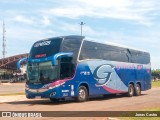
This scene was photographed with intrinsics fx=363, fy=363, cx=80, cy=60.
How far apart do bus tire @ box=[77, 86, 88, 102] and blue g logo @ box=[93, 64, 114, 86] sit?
140cm

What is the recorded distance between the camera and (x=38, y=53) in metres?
21.3

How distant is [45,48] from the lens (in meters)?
21.0

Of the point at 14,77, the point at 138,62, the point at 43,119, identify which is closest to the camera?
the point at 43,119

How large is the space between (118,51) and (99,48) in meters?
3.12

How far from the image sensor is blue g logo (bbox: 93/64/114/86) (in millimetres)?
23406

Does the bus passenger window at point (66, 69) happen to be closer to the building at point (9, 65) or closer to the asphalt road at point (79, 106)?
the asphalt road at point (79, 106)


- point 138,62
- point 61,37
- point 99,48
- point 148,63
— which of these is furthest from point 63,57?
point 148,63

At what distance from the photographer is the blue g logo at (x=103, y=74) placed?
23.4m

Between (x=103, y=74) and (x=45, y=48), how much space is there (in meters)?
5.03

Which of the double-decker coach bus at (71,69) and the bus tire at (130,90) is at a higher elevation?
the double-decker coach bus at (71,69)

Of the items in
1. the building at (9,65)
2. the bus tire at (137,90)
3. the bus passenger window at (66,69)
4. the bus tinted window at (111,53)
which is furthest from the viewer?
the building at (9,65)

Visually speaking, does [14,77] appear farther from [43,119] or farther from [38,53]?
[43,119]

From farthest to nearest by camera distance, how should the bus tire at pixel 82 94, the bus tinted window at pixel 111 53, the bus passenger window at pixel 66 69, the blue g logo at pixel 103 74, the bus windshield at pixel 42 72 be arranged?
the blue g logo at pixel 103 74 < the bus tinted window at pixel 111 53 < the bus tire at pixel 82 94 < the bus passenger window at pixel 66 69 < the bus windshield at pixel 42 72

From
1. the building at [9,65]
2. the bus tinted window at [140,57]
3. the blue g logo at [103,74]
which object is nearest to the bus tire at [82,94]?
the blue g logo at [103,74]
